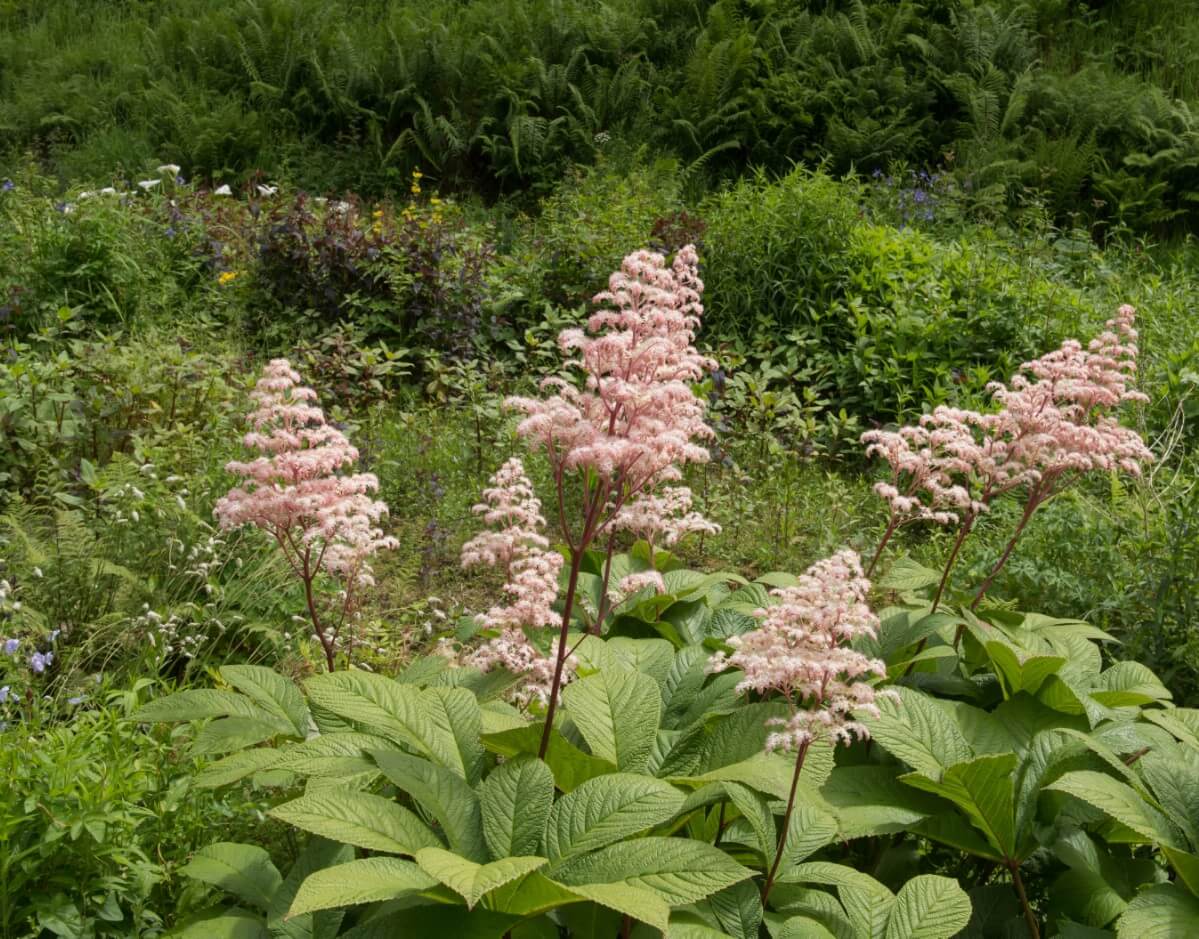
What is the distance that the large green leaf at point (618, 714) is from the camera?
236 cm

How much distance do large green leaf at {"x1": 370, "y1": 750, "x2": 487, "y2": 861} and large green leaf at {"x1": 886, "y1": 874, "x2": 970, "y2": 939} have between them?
841 mm

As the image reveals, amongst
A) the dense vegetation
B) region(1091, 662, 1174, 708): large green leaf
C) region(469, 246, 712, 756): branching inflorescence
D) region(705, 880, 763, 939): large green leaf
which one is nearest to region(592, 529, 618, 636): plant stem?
the dense vegetation

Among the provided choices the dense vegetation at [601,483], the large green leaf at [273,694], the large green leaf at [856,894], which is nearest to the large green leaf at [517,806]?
the dense vegetation at [601,483]

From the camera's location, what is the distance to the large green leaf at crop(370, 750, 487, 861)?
2117 millimetres

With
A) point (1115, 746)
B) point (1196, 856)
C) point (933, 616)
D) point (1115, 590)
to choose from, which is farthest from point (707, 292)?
point (1196, 856)

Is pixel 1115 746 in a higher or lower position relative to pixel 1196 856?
lower

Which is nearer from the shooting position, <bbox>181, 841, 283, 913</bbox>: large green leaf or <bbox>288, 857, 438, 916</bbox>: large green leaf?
<bbox>288, 857, 438, 916</bbox>: large green leaf

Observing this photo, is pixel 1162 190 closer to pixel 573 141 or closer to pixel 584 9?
pixel 573 141

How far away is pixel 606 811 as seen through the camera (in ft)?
6.93

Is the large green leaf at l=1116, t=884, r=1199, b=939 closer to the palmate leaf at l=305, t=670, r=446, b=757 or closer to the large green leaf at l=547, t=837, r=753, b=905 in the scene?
the large green leaf at l=547, t=837, r=753, b=905

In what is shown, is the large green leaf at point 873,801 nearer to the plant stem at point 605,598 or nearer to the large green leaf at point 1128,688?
the large green leaf at point 1128,688

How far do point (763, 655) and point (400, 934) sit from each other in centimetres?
89

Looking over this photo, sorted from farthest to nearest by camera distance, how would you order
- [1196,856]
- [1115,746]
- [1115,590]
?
1. [1115,590]
2. [1115,746]
3. [1196,856]

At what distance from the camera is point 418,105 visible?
10914 millimetres
